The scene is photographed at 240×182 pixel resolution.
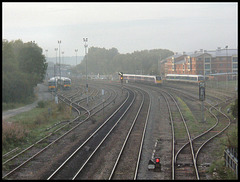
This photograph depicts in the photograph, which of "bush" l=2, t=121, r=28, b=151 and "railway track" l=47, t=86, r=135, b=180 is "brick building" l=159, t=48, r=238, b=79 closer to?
"railway track" l=47, t=86, r=135, b=180

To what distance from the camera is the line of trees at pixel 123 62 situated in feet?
427

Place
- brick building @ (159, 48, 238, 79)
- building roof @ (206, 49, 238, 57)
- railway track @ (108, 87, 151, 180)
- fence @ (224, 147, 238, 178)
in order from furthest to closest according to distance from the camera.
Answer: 1. building roof @ (206, 49, 238, 57)
2. brick building @ (159, 48, 238, 79)
3. railway track @ (108, 87, 151, 180)
4. fence @ (224, 147, 238, 178)

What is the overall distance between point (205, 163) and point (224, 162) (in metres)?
0.92

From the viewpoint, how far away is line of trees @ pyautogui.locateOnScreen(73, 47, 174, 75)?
130 m

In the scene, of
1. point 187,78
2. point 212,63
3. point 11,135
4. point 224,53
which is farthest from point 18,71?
point 224,53

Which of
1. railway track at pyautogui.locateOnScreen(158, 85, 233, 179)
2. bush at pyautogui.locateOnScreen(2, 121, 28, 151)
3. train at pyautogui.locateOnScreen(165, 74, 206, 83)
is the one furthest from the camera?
train at pyautogui.locateOnScreen(165, 74, 206, 83)

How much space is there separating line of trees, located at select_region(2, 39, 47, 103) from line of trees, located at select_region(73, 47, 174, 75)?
6088cm

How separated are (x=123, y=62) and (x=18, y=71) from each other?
329ft

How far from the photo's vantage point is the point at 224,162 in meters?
16.2

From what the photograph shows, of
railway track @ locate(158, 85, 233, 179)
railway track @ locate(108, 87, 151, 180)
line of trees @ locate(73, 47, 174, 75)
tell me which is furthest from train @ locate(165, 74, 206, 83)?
railway track @ locate(108, 87, 151, 180)

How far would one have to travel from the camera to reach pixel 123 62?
140 m

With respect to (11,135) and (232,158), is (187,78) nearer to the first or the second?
(11,135)

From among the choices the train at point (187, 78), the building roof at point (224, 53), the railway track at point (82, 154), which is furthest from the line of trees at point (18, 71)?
the building roof at point (224, 53)

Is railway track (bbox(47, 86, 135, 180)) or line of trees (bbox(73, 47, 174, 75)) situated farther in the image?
line of trees (bbox(73, 47, 174, 75))
